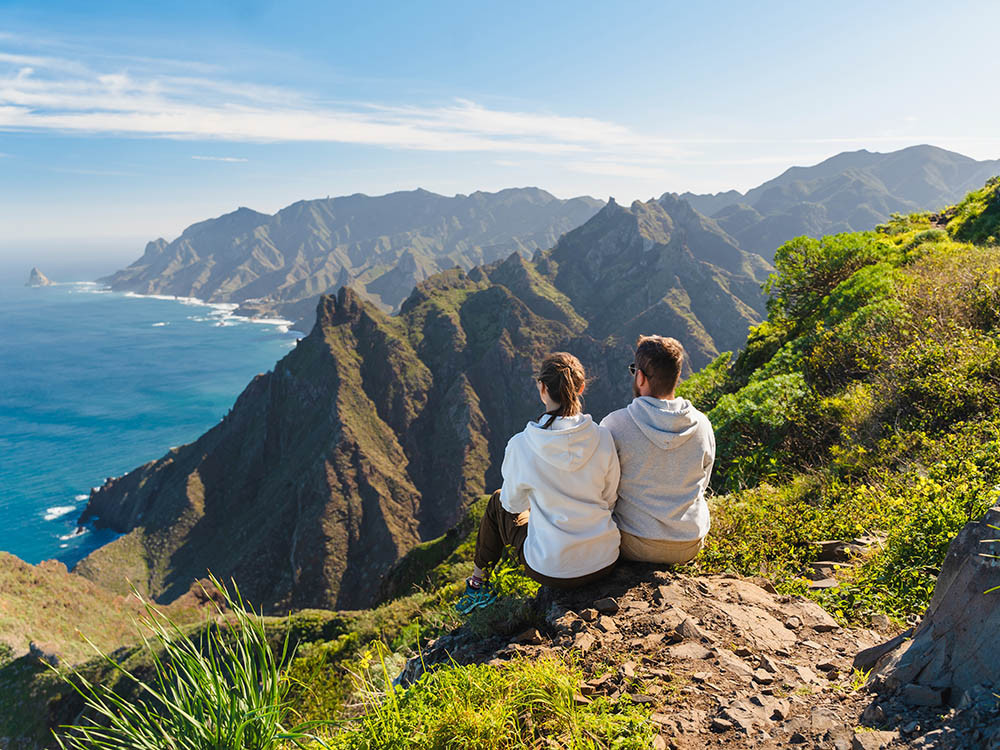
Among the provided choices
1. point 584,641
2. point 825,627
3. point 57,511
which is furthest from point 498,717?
point 57,511

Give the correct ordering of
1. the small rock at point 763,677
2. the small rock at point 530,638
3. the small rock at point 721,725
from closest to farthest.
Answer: the small rock at point 721,725 < the small rock at point 763,677 < the small rock at point 530,638

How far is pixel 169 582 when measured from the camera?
92.1 metres

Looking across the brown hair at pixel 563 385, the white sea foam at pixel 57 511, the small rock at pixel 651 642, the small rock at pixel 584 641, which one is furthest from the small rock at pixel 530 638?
the white sea foam at pixel 57 511

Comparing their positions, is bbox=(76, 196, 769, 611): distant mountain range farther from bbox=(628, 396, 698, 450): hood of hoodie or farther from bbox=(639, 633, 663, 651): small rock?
bbox=(628, 396, 698, 450): hood of hoodie

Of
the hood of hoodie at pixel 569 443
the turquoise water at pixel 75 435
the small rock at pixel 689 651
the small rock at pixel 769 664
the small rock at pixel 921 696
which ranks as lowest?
the turquoise water at pixel 75 435

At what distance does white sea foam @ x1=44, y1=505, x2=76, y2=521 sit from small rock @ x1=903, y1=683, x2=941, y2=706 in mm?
153862

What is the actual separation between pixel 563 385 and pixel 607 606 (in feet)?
6.47

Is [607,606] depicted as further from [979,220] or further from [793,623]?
[979,220]

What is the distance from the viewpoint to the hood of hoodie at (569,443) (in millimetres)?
4082

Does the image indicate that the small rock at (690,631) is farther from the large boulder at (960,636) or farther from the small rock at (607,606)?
the large boulder at (960,636)

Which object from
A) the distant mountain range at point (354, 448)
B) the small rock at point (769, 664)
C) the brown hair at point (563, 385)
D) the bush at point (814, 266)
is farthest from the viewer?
the distant mountain range at point (354, 448)

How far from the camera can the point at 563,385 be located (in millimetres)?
4309

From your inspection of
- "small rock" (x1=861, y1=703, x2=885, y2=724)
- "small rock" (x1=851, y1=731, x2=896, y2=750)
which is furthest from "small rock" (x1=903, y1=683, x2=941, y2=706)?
"small rock" (x1=851, y1=731, x2=896, y2=750)

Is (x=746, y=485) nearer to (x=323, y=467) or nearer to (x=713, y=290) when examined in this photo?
(x=323, y=467)
